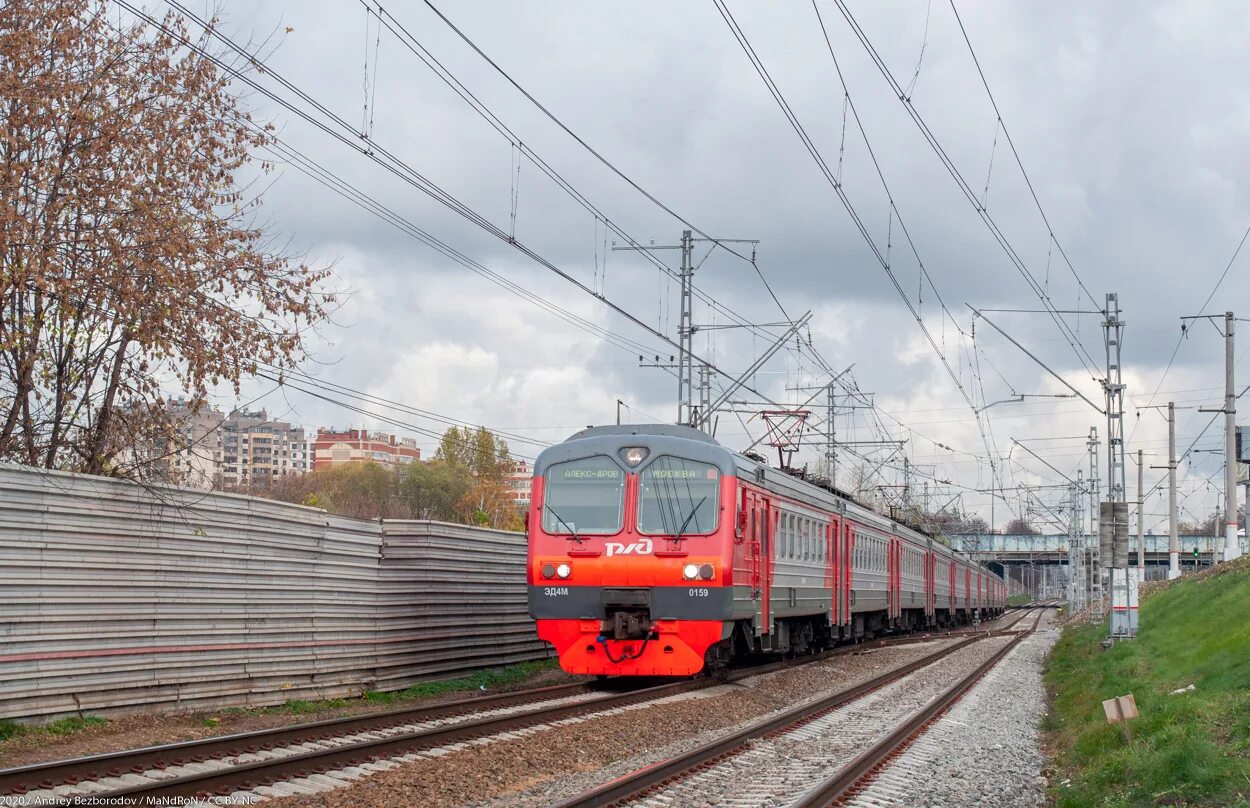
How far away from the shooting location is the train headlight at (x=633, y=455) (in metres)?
17.0

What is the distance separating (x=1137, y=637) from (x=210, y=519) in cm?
1781

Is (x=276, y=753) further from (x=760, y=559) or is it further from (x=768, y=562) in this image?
(x=768, y=562)

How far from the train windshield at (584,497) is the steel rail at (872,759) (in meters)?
4.54

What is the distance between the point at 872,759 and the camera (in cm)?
1134

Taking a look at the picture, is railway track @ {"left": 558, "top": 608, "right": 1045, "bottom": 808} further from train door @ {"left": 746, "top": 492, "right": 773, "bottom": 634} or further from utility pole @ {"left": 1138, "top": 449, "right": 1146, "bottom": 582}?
utility pole @ {"left": 1138, "top": 449, "right": 1146, "bottom": 582}

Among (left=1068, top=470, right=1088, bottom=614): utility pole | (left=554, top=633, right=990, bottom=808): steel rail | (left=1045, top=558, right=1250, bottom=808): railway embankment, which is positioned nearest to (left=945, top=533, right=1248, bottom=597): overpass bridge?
(left=1068, top=470, right=1088, bottom=614): utility pole

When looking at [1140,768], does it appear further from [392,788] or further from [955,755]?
[392,788]

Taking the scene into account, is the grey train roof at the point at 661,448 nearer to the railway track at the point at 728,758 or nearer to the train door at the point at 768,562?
the train door at the point at 768,562

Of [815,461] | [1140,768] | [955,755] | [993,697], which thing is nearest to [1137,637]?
[993,697]

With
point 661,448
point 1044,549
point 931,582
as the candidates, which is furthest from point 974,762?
point 1044,549

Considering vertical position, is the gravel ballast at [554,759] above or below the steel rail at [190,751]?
below

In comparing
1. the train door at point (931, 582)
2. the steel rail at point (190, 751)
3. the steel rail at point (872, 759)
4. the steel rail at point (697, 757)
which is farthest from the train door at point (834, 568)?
the train door at point (931, 582)

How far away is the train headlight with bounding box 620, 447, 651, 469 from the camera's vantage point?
17.0m

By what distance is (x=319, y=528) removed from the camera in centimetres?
1568
